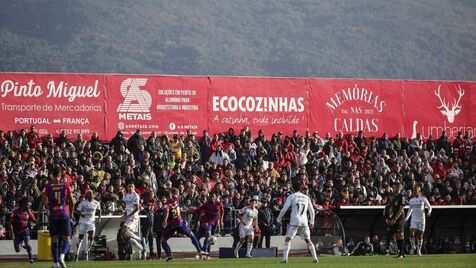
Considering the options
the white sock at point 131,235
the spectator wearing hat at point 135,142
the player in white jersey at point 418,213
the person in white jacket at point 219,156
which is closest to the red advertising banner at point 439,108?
the person in white jacket at point 219,156

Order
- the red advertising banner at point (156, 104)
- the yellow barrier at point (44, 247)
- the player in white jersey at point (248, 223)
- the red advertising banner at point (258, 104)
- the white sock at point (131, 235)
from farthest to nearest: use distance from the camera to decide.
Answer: the red advertising banner at point (258, 104)
the red advertising banner at point (156, 104)
the player in white jersey at point (248, 223)
the white sock at point (131, 235)
the yellow barrier at point (44, 247)

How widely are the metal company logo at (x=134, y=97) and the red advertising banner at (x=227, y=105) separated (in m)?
0.04

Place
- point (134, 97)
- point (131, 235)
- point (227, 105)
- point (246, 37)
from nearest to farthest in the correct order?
point (131, 235)
point (134, 97)
point (227, 105)
point (246, 37)

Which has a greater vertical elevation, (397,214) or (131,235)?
(397,214)

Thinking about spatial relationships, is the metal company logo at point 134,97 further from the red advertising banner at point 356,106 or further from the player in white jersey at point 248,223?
the player in white jersey at point 248,223

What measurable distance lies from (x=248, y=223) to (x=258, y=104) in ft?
38.7

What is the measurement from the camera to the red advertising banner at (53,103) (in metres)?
43.6

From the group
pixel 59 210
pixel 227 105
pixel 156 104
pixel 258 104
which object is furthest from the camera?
pixel 258 104

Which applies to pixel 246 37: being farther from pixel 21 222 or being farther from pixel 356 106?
pixel 21 222

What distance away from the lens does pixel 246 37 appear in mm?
153375

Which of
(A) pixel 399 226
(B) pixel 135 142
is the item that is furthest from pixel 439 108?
(A) pixel 399 226

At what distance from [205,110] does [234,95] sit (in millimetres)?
1434

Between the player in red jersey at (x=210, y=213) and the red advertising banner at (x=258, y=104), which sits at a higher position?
the red advertising banner at (x=258, y=104)

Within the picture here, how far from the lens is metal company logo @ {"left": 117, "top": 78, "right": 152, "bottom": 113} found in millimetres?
44938
